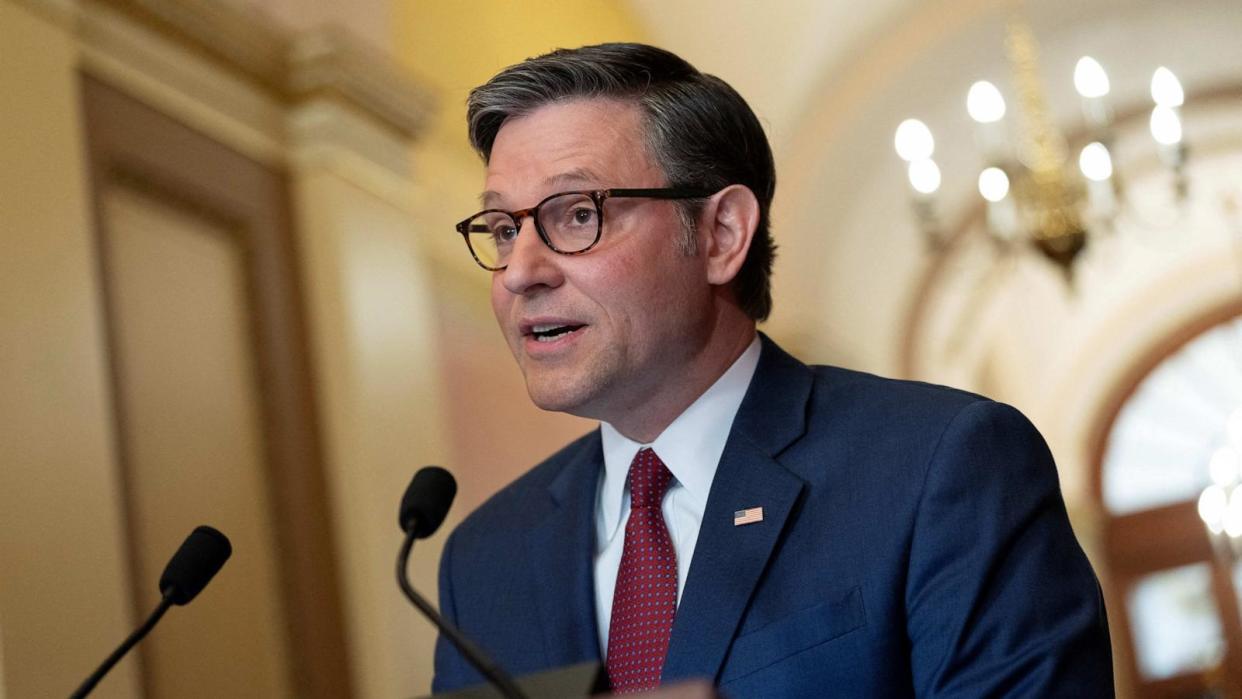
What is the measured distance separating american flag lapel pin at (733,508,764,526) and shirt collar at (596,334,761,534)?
0.10 meters

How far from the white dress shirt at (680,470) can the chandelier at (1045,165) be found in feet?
15.7

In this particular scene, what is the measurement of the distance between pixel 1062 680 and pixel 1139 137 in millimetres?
9138

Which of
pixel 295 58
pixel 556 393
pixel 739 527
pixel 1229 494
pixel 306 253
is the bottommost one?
pixel 1229 494

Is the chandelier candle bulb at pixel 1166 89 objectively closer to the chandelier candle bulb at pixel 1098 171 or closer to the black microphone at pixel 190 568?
the chandelier candle bulb at pixel 1098 171

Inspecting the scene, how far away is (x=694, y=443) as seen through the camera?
241cm

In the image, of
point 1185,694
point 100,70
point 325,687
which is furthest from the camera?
point 1185,694

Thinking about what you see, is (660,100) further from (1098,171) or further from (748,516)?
(1098,171)

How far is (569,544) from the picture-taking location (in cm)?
248

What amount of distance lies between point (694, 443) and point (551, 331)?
11.2 inches

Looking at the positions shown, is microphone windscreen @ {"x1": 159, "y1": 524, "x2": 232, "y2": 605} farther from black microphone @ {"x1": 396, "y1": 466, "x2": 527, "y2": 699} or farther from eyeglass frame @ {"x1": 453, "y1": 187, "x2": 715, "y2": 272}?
eyeglass frame @ {"x1": 453, "y1": 187, "x2": 715, "y2": 272}

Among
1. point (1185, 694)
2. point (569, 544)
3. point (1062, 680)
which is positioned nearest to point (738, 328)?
point (569, 544)

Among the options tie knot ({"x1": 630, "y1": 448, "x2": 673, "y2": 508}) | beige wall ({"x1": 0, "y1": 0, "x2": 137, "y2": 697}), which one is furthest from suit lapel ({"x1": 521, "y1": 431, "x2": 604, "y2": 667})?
beige wall ({"x1": 0, "y1": 0, "x2": 137, "y2": 697})

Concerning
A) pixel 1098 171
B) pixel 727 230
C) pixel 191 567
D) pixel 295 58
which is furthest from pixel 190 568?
pixel 1098 171

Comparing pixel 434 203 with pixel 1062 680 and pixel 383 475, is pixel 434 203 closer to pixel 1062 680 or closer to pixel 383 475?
pixel 383 475
